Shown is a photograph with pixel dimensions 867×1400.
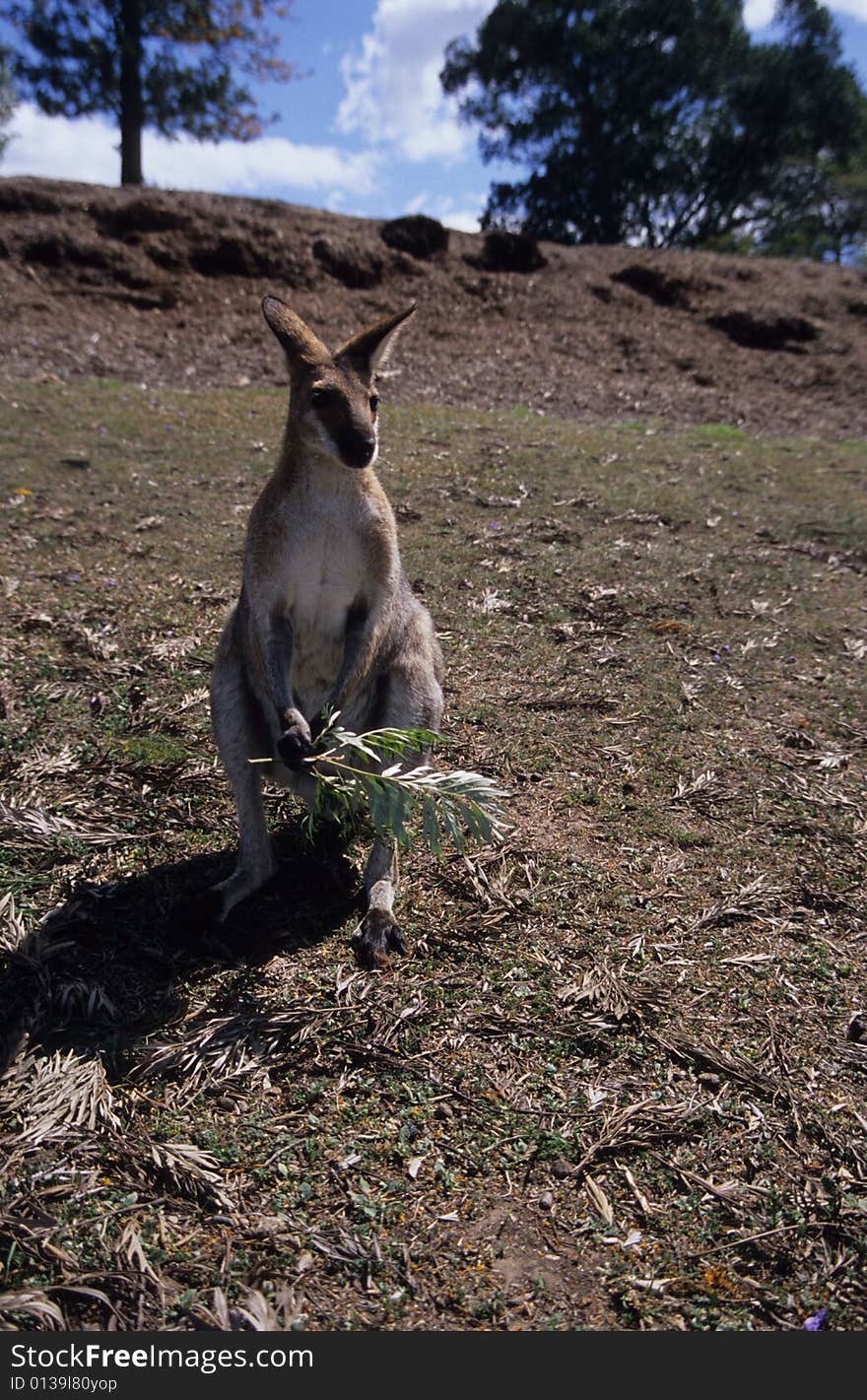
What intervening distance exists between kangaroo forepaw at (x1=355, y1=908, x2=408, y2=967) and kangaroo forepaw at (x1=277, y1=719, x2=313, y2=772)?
0.55 m

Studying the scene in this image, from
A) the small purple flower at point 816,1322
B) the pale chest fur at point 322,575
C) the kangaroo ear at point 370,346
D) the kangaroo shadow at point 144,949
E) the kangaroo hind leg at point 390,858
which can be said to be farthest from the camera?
the kangaroo ear at point 370,346

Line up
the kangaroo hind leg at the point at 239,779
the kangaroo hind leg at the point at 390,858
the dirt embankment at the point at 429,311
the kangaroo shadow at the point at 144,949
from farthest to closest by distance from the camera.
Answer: the dirt embankment at the point at 429,311
the kangaroo hind leg at the point at 239,779
the kangaroo hind leg at the point at 390,858
the kangaroo shadow at the point at 144,949

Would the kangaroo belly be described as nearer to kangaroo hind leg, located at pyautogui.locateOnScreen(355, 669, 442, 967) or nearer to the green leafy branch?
kangaroo hind leg, located at pyautogui.locateOnScreen(355, 669, 442, 967)

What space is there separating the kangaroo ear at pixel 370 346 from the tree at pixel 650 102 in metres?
23.7

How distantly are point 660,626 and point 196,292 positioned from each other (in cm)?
1072

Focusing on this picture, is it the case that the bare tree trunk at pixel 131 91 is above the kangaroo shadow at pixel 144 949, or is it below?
above

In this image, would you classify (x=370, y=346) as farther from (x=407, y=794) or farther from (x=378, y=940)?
(x=378, y=940)

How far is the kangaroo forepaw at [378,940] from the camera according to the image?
2930 mm

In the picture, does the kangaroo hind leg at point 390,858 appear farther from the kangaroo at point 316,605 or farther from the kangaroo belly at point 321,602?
the kangaroo belly at point 321,602

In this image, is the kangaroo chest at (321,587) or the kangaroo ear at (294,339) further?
the kangaroo ear at (294,339)

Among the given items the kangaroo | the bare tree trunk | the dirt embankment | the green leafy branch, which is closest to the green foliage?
the green leafy branch

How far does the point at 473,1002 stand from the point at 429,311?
1334 cm

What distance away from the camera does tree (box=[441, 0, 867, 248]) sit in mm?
24188

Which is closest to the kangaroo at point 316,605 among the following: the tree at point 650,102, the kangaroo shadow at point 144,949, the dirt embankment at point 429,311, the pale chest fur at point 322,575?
the pale chest fur at point 322,575
